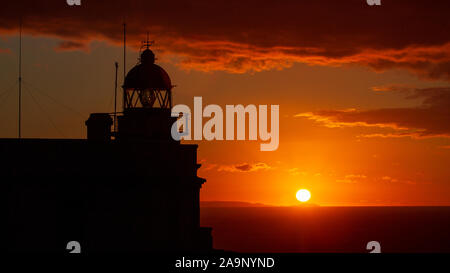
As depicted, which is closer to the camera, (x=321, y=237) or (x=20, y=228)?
(x=20, y=228)

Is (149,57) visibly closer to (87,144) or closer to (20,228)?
(87,144)

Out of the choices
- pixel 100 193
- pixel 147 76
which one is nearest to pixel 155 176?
pixel 100 193

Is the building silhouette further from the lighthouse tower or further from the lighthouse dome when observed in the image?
the lighthouse dome

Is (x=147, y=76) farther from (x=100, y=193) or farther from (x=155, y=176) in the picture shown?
(x=100, y=193)

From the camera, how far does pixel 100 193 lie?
1166 inches

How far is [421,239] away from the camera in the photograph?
161 meters

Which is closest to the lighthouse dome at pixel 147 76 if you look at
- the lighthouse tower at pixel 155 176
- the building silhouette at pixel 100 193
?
the lighthouse tower at pixel 155 176

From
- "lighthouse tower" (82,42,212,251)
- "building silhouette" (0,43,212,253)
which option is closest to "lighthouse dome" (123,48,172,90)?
"lighthouse tower" (82,42,212,251)

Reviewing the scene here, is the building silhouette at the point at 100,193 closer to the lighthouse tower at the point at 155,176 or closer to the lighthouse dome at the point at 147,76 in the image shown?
the lighthouse tower at the point at 155,176

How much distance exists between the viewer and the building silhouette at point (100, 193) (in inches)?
1129

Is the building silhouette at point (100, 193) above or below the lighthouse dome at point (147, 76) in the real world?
below

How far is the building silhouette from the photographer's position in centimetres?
2867

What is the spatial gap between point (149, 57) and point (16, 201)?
11.0 metres

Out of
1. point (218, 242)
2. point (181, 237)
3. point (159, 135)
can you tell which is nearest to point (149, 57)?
point (159, 135)
